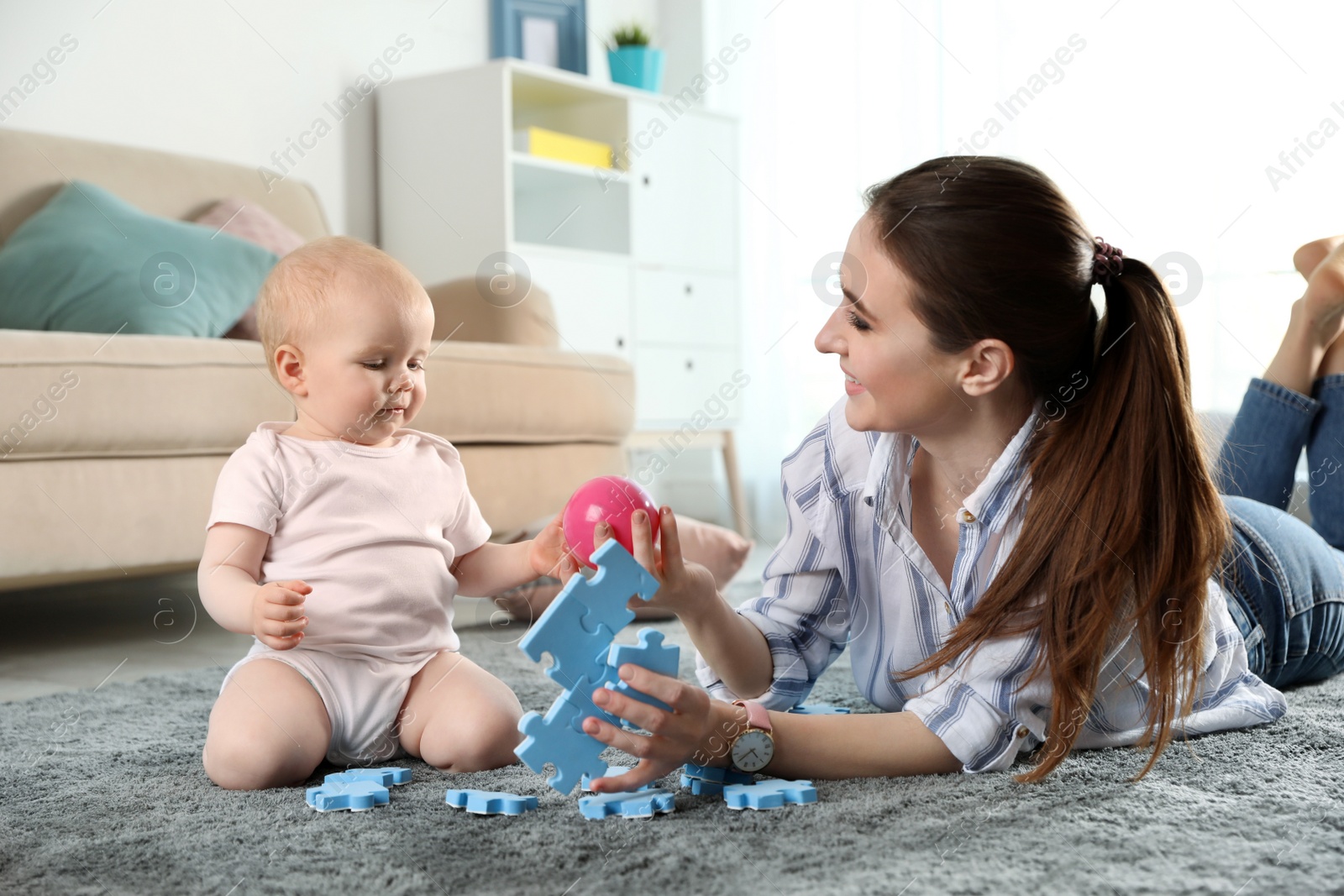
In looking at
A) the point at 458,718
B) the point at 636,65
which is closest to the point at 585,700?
the point at 458,718

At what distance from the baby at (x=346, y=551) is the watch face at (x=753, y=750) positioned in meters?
0.23

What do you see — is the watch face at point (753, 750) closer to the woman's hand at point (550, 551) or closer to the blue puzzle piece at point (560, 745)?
the blue puzzle piece at point (560, 745)

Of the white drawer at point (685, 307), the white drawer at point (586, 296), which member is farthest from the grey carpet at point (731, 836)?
the white drawer at point (685, 307)

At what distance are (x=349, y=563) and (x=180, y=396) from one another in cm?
81

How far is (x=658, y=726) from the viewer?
31.8 inches

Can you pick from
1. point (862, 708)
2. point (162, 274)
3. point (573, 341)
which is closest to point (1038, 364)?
point (862, 708)

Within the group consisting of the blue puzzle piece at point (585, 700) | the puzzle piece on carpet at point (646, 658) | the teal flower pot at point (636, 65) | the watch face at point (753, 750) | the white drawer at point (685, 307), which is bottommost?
the watch face at point (753, 750)

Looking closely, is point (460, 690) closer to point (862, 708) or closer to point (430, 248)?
point (862, 708)

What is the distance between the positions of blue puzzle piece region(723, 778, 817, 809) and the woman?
0.02 m

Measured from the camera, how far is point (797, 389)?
12.5ft

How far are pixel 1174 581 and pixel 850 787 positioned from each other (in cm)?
31

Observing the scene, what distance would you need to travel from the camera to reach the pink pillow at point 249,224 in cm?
244

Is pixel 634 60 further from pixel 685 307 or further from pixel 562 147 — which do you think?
pixel 685 307

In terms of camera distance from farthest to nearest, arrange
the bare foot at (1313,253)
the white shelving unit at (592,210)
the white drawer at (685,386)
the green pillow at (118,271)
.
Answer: the white drawer at (685,386) → the white shelving unit at (592,210) → the green pillow at (118,271) → the bare foot at (1313,253)
